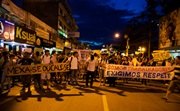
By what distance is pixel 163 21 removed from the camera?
146 ft

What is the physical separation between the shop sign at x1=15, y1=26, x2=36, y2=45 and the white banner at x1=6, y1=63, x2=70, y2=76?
29.7ft

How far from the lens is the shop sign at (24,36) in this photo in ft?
87.4

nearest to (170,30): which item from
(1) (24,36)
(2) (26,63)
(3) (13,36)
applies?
(1) (24,36)

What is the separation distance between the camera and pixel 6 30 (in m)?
24.0

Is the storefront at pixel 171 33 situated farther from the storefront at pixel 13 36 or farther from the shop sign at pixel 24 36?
the storefront at pixel 13 36

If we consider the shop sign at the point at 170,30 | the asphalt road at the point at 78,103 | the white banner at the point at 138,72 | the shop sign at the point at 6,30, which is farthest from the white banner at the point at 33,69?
the shop sign at the point at 170,30

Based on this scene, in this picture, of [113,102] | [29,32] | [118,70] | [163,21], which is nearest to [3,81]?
[113,102]

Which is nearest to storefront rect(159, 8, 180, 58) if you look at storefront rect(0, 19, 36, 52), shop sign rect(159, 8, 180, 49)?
shop sign rect(159, 8, 180, 49)

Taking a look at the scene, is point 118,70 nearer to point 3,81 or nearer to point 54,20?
point 3,81

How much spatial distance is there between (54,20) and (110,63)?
163ft

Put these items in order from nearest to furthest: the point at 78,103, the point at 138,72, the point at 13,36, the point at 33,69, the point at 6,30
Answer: the point at 78,103 → the point at 33,69 → the point at 138,72 → the point at 6,30 → the point at 13,36

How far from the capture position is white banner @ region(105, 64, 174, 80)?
66.1ft

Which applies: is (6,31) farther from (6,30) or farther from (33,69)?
(33,69)

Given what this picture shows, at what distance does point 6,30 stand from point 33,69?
27.4 ft
